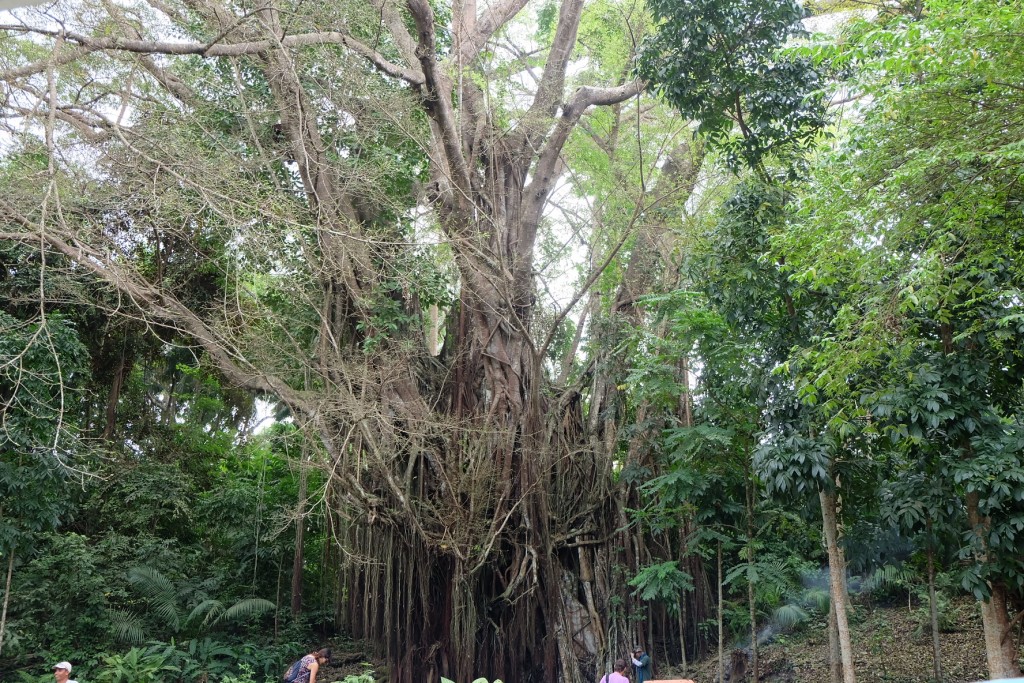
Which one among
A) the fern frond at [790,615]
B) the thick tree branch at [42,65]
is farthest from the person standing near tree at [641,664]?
the thick tree branch at [42,65]

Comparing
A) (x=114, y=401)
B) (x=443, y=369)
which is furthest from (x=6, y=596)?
(x=443, y=369)

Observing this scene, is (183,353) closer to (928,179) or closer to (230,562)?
(230,562)

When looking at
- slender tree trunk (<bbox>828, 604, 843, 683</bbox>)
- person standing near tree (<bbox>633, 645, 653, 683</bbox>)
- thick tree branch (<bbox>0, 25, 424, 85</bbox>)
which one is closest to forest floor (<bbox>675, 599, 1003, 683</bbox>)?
slender tree trunk (<bbox>828, 604, 843, 683</bbox>)

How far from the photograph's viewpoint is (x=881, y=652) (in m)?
8.58

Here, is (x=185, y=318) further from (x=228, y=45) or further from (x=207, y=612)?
(x=207, y=612)

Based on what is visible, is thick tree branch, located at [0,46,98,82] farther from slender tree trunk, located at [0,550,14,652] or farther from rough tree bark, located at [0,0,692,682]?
slender tree trunk, located at [0,550,14,652]

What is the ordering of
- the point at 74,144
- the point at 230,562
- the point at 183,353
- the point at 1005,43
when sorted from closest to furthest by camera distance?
the point at 1005,43 < the point at 74,144 < the point at 230,562 < the point at 183,353

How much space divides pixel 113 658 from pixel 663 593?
586cm

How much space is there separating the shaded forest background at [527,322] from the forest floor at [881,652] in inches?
9.3

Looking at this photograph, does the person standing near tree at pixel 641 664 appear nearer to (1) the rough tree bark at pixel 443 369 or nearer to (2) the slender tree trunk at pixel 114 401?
(1) the rough tree bark at pixel 443 369

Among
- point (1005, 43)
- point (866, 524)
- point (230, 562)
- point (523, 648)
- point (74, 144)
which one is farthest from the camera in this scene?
point (230, 562)

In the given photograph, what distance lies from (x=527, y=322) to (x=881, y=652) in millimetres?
5097

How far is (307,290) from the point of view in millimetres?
9164

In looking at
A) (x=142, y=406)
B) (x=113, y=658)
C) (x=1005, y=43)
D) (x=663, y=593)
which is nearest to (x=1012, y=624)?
(x=663, y=593)
